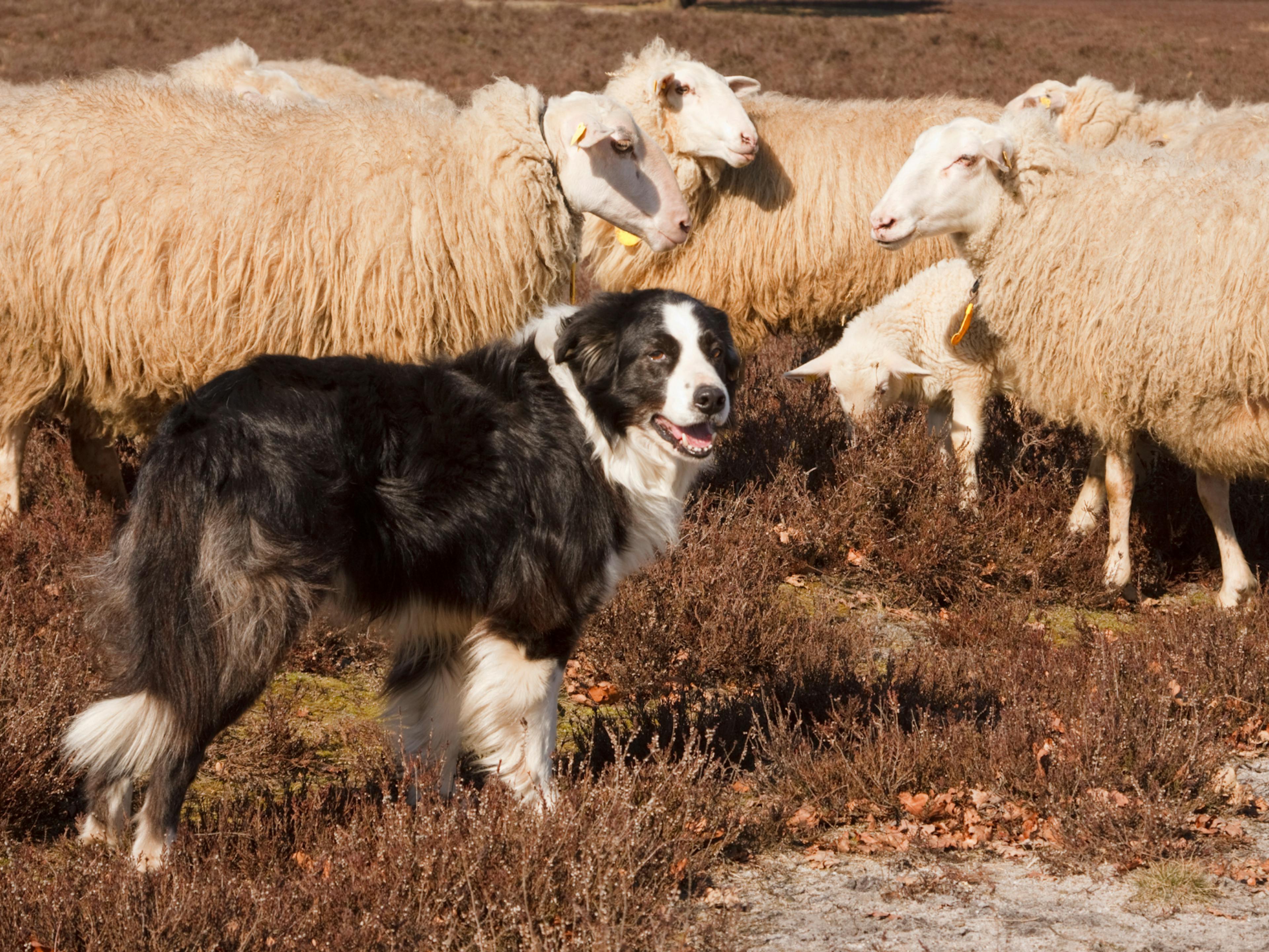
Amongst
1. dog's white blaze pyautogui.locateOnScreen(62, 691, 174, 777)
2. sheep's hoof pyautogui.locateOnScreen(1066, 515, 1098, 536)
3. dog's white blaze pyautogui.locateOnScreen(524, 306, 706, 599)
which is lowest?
sheep's hoof pyautogui.locateOnScreen(1066, 515, 1098, 536)

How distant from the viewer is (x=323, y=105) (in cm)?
607

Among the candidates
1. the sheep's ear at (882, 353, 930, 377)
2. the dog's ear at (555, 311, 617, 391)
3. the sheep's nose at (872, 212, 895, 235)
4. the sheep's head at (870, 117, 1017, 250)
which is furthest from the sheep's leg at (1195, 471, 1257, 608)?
the dog's ear at (555, 311, 617, 391)

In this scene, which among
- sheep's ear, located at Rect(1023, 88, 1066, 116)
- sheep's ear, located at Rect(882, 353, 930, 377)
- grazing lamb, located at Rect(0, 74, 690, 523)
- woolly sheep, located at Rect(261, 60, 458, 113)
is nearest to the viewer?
grazing lamb, located at Rect(0, 74, 690, 523)

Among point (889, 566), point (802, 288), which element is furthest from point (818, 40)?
point (889, 566)

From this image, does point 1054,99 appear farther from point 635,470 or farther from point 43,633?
point 43,633

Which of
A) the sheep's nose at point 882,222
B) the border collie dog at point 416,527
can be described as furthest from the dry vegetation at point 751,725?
the sheep's nose at point 882,222

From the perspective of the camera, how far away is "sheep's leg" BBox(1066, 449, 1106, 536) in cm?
620

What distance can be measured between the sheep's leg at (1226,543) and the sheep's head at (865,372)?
5.08 feet

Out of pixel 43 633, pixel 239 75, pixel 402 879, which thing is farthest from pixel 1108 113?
pixel 402 879

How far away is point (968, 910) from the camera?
316cm

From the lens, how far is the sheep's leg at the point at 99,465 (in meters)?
5.68

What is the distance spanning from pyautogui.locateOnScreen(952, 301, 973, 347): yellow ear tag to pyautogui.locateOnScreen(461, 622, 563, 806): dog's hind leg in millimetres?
3335

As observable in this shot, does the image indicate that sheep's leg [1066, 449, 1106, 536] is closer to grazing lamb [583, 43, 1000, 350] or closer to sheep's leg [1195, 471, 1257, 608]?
sheep's leg [1195, 471, 1257, 608]

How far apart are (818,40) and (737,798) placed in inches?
1159
